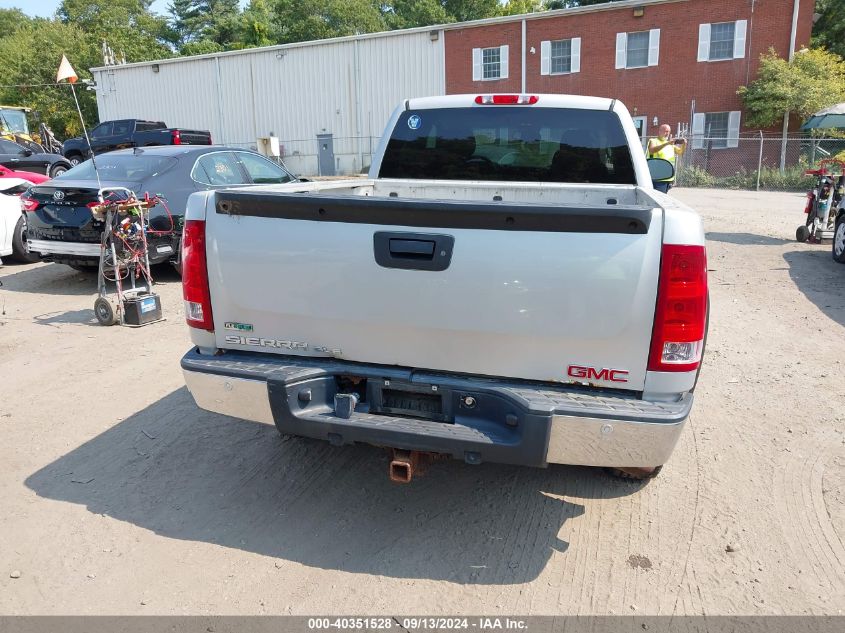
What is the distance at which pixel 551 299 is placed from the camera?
8.44 feet

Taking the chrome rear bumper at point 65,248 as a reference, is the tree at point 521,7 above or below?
above

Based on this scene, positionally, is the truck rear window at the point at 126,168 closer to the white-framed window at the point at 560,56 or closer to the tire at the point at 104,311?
the tire at the point at 104,311

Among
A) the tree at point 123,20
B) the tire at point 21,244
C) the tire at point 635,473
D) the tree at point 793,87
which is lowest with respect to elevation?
the tire at point 635,473

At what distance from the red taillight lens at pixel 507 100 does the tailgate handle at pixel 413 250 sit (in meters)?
2.36

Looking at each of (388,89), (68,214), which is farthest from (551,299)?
(388,89)

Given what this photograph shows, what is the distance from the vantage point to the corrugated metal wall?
30.9m

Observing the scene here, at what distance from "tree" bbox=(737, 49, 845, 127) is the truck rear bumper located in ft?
90.6

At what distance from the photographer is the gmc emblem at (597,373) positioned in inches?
103

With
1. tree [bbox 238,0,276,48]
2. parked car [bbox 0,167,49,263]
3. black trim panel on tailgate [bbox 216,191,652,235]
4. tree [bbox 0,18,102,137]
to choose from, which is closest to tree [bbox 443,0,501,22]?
tree [bbox 238,0,276,48]

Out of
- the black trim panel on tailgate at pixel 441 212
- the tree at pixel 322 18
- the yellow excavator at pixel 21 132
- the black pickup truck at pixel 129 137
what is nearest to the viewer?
A: the black trim panel on tailgate at pixel 441 212

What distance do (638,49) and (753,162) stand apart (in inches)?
281

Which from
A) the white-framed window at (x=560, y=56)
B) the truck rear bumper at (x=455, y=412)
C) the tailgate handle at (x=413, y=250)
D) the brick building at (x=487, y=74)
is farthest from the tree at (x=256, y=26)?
the tailgate handle at (x=413, y=250)

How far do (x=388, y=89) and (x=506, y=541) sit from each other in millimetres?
30795

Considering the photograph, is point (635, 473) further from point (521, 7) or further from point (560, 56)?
point (521, 7)
